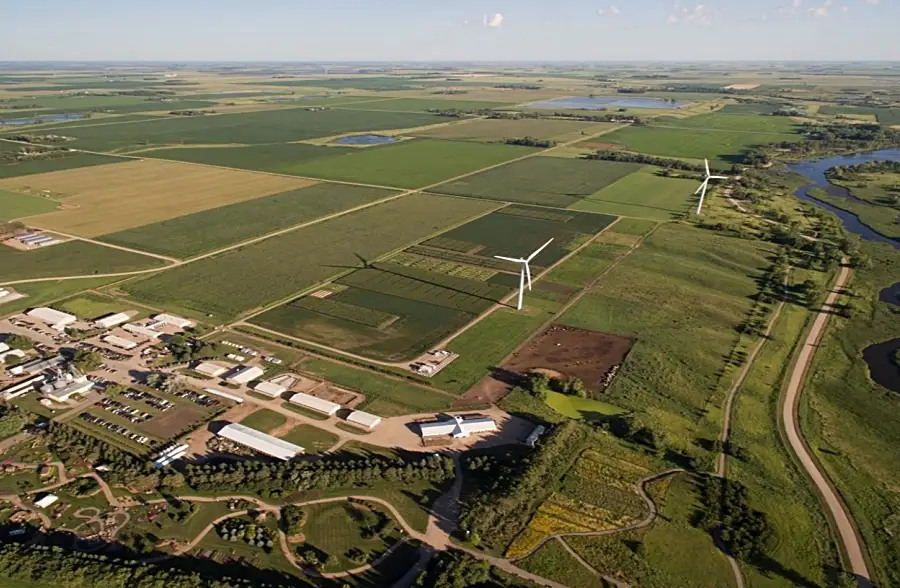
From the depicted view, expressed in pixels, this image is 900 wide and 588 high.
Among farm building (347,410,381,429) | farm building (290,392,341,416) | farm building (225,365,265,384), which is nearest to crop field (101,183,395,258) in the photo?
farm building (225,365,265,384)

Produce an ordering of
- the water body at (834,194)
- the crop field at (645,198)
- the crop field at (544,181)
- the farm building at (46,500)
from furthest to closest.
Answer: the crop field at (544,181)
the crop field at (645,198)
the water body at (834,194)
the farm building at (46,500)

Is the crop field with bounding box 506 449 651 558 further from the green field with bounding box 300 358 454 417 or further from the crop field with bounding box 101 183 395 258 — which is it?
the crop field with bounding box 101 183 395 258

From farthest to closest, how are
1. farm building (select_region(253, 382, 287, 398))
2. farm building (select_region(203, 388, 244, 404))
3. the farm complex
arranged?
1. farm building (select_region(253, 382, 287, 398))
2. farm building (select_region(203, 388, 244, 404))
3. the farm complex

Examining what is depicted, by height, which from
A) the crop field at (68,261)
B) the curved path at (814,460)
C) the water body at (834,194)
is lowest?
the water body at (834,194)

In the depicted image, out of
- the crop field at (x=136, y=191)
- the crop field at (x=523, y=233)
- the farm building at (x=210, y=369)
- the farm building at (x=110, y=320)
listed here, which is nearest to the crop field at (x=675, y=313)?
the crop field at (x=523, y=233)

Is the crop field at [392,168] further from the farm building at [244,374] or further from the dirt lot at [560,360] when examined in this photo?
the farm building at [244,374]

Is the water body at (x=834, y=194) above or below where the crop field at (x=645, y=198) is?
below

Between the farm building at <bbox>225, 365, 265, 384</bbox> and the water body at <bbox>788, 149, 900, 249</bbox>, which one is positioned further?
the water body at <bbox>788, 149, 900, 249</bbox>
